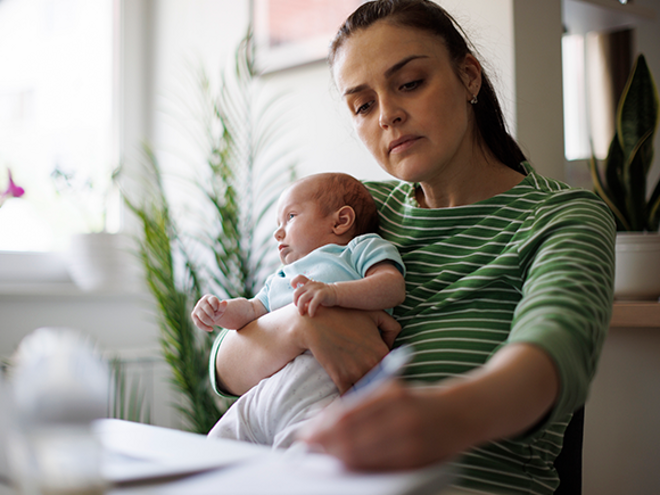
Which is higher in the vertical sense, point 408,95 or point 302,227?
point 408,95

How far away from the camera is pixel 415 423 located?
1.55 feet

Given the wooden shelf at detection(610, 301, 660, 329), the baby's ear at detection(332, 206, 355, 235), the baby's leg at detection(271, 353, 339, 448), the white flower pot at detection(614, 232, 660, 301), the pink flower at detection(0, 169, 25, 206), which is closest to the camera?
the baby's leg at detection(271, 353, 339, 448)

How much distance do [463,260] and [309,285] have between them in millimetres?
296

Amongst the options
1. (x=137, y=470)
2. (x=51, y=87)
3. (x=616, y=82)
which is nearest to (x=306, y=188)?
(x=137, y=470)

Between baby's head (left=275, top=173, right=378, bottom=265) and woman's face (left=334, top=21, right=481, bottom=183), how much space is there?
14cm

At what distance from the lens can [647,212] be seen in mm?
1615

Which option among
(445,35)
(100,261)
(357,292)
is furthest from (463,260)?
(100,261)

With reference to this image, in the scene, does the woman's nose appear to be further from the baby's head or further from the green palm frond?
the green palm frond

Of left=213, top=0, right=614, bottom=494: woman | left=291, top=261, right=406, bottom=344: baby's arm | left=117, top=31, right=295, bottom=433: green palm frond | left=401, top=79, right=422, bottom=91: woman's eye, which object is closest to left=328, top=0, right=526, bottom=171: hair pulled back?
left=213, top=0, right=614, bottom=494: woman

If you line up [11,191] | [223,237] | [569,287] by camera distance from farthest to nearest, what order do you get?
[11,191] → [223,237] → [569,287]

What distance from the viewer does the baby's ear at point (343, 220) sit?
4.01 feet

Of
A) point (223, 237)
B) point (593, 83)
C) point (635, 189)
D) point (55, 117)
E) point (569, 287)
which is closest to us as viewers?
point (569, 287)

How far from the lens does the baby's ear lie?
1.22m

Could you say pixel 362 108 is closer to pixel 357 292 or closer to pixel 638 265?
pixel 357 292
